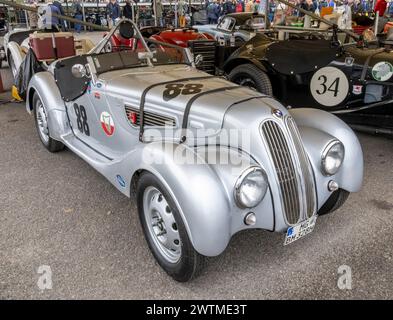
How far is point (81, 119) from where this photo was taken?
3.89 metres

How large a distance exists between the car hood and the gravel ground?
0.92 meters

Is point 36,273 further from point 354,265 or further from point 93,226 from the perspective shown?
point 354,265

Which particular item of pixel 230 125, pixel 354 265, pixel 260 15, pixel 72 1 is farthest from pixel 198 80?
pixel 72 1

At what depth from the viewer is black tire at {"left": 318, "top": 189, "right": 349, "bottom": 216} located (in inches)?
113

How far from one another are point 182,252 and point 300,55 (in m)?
3.70

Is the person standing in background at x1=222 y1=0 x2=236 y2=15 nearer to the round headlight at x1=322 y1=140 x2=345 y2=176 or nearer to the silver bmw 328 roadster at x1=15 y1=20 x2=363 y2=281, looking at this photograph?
the silver bmw 328 roadster at x1=15 y1=20 x2=363 y2=281

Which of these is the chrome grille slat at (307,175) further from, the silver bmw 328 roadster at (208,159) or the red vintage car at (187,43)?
the red vintage car at (187,43)

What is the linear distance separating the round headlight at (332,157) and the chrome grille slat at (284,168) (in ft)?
0.94

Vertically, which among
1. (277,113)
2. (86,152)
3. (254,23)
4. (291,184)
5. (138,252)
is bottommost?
(138,252)

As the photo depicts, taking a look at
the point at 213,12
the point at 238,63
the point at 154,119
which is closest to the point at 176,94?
the point at 154,119

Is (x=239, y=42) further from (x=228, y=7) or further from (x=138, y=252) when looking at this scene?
(x=228, y=7)

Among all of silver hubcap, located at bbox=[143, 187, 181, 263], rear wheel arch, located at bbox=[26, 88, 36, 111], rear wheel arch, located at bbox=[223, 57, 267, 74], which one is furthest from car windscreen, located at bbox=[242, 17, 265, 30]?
silver hubcap, located at bbox=[143, 187, 181, 263]
